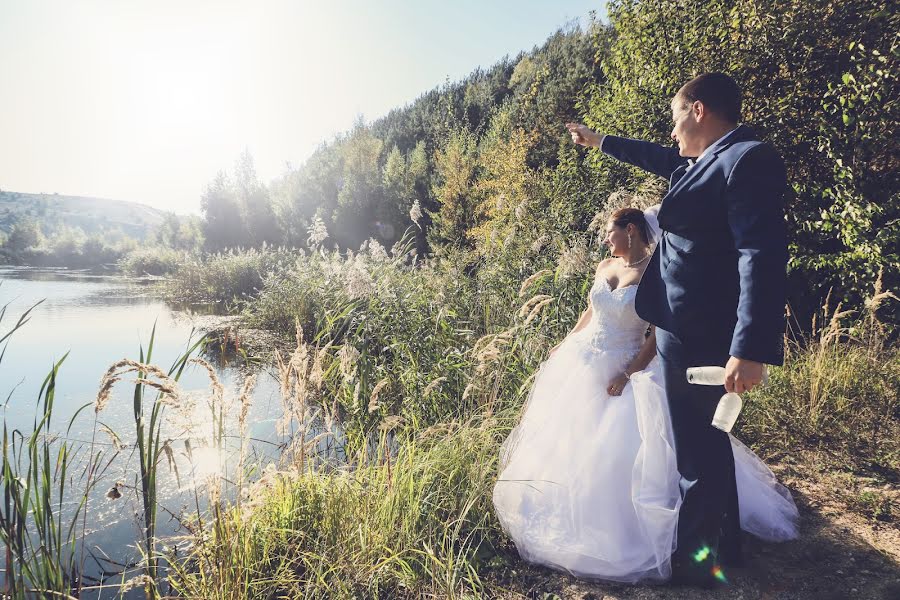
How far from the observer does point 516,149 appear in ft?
48.8

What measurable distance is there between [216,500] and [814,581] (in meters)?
2.43

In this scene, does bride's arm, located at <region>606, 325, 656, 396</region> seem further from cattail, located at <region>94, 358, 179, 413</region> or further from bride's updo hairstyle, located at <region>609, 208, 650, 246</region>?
cattail, located at <region>94, 358, 179, 413</region>

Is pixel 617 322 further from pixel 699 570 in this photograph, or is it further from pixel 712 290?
pixel 699 570

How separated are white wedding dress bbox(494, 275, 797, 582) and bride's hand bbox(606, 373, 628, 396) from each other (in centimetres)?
3

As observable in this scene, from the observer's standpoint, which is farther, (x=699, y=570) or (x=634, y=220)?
(x=634, y=220)

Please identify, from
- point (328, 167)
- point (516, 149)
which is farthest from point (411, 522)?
point (328, 167)

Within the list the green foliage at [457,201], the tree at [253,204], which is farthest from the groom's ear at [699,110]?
the tree at [253,204]

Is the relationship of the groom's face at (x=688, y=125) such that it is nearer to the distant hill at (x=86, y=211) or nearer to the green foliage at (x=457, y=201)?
the green foliage at (x=457, y=201)

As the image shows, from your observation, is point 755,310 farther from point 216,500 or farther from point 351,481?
point 351,481

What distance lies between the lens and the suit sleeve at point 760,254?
138 cm

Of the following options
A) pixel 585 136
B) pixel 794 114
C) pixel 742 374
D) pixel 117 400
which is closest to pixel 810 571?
pixel 742 374

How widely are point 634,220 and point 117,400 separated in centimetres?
556

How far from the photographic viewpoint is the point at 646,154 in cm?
235

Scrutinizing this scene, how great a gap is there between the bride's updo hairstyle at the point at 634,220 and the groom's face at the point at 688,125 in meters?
0.53
